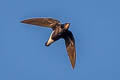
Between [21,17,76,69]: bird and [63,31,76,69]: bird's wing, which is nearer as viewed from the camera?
[21,17,76,69]: bird

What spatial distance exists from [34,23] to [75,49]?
1.74 metres

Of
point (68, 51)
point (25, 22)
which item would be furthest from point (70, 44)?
point (25, 22)

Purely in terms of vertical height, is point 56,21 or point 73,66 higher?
point 56,21

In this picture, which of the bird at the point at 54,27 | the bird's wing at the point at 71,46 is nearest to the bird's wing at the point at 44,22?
the bird at the point at 54,27

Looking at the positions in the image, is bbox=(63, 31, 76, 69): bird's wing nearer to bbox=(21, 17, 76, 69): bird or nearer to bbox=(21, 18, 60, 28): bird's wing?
bbox=(21, 17, 76, 69): bird

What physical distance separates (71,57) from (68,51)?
315mm

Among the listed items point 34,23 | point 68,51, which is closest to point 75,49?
point 68,51

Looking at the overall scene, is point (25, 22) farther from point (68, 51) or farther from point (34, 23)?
point (68, 51)

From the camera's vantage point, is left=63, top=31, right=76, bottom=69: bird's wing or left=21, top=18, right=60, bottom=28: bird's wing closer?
left=21, top=18, right=60, bottom=28: bird's wing

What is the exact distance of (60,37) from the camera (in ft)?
71.6

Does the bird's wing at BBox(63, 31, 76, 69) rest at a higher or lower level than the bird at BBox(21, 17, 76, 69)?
lower

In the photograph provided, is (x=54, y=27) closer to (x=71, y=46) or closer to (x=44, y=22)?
(x=44, y=22)

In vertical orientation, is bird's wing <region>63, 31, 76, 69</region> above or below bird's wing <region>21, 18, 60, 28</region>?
below

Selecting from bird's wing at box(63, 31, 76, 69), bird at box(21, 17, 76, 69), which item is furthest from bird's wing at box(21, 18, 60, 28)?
bird's wing at box(63, 31, 76, 69)
